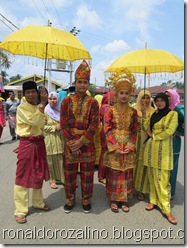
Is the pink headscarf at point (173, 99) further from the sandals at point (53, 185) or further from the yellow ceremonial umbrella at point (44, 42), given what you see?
the sandals at point (53, 185)

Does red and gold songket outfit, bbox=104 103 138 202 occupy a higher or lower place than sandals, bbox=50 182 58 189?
higher

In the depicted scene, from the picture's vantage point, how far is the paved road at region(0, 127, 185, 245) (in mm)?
2547

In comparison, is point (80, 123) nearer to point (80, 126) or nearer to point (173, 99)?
point (80, 126)

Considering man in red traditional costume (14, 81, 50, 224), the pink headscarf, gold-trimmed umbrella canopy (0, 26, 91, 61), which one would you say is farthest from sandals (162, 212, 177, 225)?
gold-trimmed umbrella canopy (0, 26, 91, 61)

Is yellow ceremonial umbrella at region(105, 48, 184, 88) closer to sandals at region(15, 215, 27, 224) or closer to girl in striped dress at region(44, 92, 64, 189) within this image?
girl in striped dress at region(44, 92, 64, 189)

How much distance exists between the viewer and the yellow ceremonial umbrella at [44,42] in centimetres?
299

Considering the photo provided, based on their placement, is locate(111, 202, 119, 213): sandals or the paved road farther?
locate(111, 202, 119, 213): sandals

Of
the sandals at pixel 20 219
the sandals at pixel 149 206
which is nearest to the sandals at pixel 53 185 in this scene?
the sandals at pixel 20 219

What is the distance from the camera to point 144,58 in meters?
3.67

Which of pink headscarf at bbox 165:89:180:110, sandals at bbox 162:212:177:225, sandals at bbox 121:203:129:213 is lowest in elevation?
sandals at bbox 162:212:177:225

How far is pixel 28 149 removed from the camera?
2869mm

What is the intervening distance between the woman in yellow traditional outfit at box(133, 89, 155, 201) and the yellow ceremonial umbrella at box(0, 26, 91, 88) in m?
1.12

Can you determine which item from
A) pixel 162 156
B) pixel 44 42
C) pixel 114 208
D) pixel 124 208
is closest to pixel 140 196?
pixel 124 208

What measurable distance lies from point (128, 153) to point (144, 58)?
1.62m
